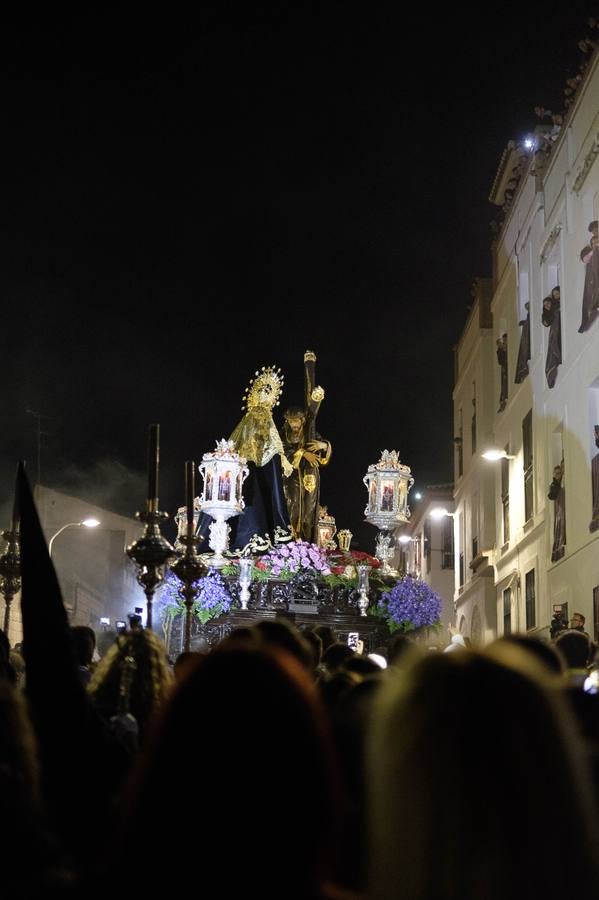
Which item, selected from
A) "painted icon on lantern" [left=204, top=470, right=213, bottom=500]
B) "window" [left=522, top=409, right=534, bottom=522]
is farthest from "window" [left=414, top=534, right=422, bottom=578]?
"painted icon on lantern" [left=204, top=470, right=213, bottom=500]

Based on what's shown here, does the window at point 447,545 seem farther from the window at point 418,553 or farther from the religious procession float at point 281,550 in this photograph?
the religious procession float at point 281,550

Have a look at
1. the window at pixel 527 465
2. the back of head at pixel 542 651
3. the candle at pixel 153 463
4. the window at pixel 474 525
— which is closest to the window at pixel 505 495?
the window at pixel 527 465

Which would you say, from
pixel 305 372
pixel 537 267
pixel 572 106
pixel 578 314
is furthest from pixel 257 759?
pixel 537 267

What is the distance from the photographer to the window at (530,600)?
88.8ft

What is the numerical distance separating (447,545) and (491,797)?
163 ft

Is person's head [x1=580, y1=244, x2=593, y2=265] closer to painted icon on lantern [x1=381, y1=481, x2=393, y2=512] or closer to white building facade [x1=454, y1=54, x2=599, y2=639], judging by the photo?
white building facade [x1=454, y1=54, x2=599, y2=639]

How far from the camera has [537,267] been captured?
2688 cm

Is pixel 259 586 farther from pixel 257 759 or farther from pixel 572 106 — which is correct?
pixel 257 759

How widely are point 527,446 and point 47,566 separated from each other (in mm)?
24407

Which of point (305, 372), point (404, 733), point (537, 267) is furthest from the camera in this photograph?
point (537, 267)

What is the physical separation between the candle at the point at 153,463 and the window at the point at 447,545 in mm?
42056

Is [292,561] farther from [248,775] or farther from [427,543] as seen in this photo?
[427,543]

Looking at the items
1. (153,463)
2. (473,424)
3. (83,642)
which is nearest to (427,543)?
(473,424)

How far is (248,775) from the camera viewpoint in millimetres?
2193
